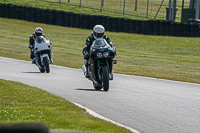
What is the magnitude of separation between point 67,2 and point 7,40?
67.4 feet

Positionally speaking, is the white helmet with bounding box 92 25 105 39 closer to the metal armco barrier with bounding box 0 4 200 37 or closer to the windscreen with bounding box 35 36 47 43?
the windscreen with bounding box 35 36 47 43

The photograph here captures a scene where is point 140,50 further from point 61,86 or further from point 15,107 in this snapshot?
point 15,107

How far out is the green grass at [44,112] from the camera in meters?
5.25

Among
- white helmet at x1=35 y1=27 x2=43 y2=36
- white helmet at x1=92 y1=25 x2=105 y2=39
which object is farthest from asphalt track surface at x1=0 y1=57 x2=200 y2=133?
white helmet at x1=35 y1=27 x2=43 y2=36

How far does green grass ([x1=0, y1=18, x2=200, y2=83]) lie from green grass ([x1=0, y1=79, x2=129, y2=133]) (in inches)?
404

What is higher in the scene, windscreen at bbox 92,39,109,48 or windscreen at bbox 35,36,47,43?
windscreen at bbox 92,39,109,48

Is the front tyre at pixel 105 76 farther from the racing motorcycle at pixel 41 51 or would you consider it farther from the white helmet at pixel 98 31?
the racing motorcycle at pixel 41 51

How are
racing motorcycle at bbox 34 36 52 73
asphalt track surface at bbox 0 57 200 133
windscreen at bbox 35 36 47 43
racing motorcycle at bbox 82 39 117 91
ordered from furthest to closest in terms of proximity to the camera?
windscreen at bbox 35 36 47 43
racing motorcycle at bbox 34 36 52 73
racing motorcycle at bbox 82 39 117 91
asphalt track surface at bbox 0 57 200 133

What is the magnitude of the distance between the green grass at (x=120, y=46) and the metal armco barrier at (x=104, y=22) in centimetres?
42

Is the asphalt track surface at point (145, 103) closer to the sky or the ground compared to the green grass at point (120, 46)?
closer to the sky

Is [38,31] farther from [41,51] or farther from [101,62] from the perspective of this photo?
[101,62]

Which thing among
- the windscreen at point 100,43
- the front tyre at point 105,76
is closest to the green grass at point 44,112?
the front tyre at point 105,76

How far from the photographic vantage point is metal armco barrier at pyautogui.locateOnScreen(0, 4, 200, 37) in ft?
104

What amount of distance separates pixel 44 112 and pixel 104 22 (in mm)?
27885
